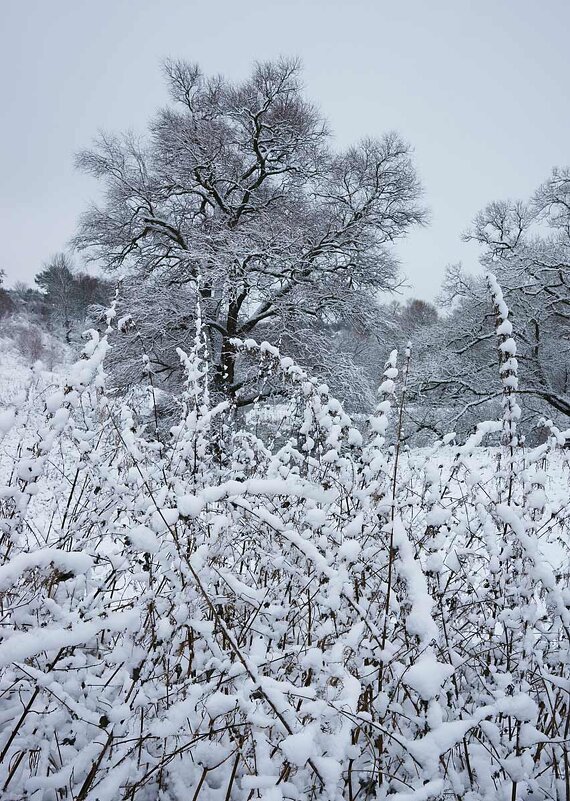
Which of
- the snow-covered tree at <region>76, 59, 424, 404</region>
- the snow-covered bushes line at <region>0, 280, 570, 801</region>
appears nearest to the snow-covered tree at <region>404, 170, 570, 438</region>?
the snow-covered tree at <region>76, 59, 424, 404</region>

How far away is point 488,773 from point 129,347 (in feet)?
32.1

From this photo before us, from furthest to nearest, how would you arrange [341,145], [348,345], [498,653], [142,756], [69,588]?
1. [348,345]
2. [341,145]
3. [498,653]
4. [69,588]
5. [142,756]

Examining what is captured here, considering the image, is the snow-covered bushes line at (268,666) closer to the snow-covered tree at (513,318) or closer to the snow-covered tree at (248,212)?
the snow-covered tree at (248,212)

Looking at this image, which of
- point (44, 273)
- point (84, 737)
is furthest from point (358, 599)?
point (44, 273)

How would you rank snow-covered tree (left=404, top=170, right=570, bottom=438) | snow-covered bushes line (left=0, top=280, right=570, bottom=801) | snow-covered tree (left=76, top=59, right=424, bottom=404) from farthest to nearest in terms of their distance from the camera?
1. snow-covered tree (left=404, top=170, right=570, bottom=438)
2. snow-covered tree (left=76, top=59, right=424, bottom=404)
3. snow-covered bushes line (left=0, top=280, right=570, bottom=801)

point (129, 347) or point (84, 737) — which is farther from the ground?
point (129, 347)

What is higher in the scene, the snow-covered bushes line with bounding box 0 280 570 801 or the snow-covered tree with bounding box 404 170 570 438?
the snow-covered tree with bounding box 404 170 570 438

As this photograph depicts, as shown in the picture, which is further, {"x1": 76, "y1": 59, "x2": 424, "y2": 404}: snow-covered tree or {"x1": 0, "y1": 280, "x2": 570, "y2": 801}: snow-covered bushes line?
{"x1": 76, "y1": 59, "x2": 424, "y2": 404}: snow-covered tree

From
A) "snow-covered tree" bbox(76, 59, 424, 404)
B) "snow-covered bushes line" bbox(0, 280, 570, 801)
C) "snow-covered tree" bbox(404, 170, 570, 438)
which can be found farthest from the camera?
"snow-covered tree" bbox(404, 170, 570, 438)

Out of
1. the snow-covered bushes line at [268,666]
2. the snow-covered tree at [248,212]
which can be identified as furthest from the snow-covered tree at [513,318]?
the snow-covered bushes line at [268,666]

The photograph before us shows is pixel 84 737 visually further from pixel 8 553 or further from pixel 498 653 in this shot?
pixel 498 653

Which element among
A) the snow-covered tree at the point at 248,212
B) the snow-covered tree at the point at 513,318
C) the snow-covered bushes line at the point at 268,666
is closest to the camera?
the snow-covered bushes line at the point at 268,666

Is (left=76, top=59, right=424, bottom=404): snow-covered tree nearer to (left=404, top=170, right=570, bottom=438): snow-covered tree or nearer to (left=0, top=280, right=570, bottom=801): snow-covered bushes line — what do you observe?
(left=404, top=170, right=570, bottom=438): snow-covered tree

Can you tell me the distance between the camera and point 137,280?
1066 centimetres
